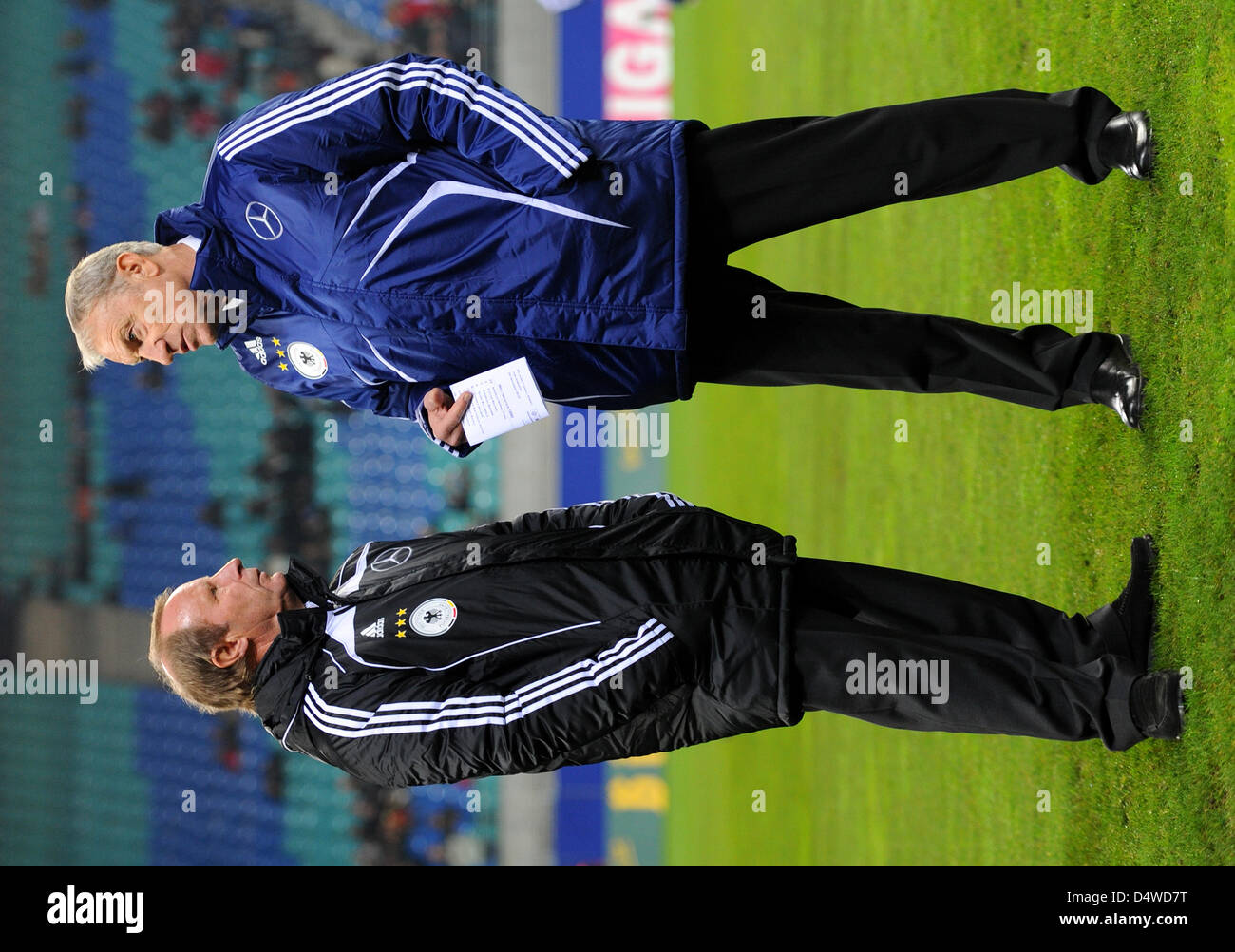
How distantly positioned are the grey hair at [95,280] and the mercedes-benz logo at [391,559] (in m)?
0.92

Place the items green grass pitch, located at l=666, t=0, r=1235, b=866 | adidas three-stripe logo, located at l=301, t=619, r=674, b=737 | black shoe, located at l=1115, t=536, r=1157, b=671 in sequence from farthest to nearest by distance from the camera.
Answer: black shoe, located at l=1115, t=536, r=1157, b=671 < green grass pitch, located at l=666, t=0, r=1235, b=866 < adidas three-stripe logo, located at l=301, t=619, r=674, b=737

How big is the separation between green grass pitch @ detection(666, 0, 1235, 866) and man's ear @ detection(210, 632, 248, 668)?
84.4 inches

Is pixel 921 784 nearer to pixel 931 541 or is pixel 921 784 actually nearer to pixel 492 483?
pixel 931 541

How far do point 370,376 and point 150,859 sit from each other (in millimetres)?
8205

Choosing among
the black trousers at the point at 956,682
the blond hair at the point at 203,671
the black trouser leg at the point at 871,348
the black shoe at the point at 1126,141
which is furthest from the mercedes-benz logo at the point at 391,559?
the black shoe at the point at 1126,141

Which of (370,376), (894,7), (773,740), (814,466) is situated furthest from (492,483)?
(370,376)

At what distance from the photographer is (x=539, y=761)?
236 centimetres

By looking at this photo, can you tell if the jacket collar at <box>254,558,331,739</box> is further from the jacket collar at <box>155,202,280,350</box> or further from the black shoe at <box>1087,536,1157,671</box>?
the black shoe at <box>1087,536,1157,671</box>

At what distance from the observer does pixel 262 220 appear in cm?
255

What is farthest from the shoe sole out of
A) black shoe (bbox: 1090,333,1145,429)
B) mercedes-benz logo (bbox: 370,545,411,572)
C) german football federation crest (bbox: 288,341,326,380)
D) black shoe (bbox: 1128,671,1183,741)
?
german football federation crest (bbox: 288,341,326,380)

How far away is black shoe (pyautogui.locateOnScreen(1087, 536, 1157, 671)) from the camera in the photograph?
2.54 metres

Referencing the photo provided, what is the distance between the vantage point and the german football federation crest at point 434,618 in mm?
2469

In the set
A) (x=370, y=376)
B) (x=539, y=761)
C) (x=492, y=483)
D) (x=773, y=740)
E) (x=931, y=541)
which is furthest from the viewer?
(x=492, y=483)

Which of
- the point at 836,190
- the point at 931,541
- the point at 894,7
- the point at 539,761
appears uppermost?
the point at 894,7
